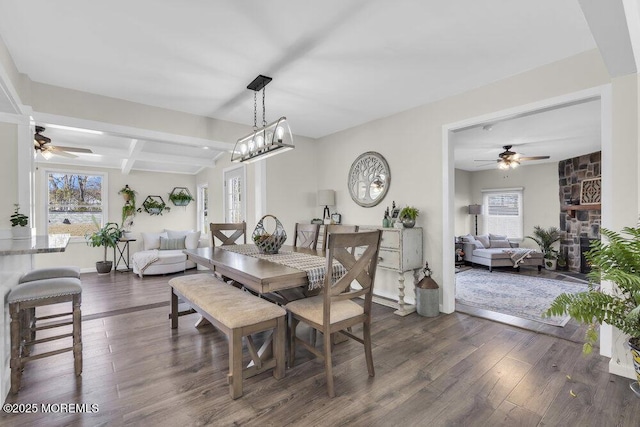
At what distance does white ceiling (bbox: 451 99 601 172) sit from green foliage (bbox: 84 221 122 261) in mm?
6401

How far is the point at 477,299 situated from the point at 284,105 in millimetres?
3684

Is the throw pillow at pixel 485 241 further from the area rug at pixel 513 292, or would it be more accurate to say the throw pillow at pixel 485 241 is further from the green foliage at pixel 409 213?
the green foliage at pixel 409 213

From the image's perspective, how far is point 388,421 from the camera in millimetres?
1672

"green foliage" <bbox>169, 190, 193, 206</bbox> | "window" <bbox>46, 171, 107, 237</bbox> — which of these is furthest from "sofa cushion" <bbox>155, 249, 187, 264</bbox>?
"window" <bbox>46, 171, 107, 237</bbox>

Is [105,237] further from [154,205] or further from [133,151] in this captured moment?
[133,151]

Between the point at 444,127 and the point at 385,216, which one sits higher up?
the point at 444,127

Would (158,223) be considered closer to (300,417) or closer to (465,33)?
(300,417)

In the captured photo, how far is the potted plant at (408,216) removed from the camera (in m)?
3.51

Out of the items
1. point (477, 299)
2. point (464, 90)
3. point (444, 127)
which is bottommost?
point (477, 299)

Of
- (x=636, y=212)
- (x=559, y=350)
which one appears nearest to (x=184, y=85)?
(x=636, y=212)

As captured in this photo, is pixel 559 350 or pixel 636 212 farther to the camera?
pixel 559 350

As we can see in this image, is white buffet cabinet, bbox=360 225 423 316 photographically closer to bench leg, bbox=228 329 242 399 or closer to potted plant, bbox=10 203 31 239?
bench leg, bbox=228 329 242 399

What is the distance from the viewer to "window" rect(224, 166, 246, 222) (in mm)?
5228

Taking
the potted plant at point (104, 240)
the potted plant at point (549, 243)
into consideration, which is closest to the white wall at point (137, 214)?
the potted plant at point (104, 240)
